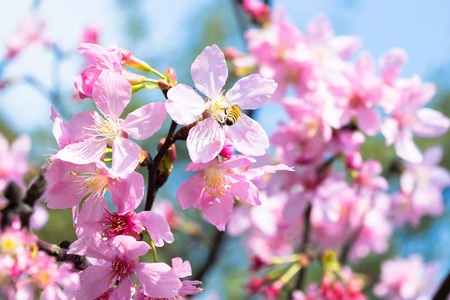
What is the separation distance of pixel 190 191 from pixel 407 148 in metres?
0.98

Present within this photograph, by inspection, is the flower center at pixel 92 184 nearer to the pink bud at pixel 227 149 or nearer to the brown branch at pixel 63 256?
the brown branch at pixel 63 256

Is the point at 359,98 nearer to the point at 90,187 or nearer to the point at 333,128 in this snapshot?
the point at 333,128

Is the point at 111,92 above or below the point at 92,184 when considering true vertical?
above

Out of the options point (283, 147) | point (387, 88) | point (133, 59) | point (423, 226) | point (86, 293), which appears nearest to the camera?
point (86, 293)

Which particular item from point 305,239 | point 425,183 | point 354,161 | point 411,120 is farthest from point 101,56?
point 425,183

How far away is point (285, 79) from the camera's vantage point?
1906 mm

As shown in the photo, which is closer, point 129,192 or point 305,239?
point 129,192

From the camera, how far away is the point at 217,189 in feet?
2.66

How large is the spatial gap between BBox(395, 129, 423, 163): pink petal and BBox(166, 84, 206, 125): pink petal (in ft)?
3.13

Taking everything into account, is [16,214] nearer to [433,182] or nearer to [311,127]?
[311,127]

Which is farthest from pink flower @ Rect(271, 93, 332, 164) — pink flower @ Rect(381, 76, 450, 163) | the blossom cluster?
pink flower @ Rect(381, 76, 450, 163)

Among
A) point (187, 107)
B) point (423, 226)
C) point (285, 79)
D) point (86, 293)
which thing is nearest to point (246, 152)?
point (187, 107)

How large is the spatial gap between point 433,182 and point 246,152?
1.54 m

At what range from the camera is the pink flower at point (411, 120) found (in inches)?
58.9
